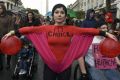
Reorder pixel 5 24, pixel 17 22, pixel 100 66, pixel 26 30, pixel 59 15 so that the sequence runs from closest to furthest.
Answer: pixel 59 15 < pixel 26 30 < pixel 100 66 < pixel 5 24 < pixel 17 22

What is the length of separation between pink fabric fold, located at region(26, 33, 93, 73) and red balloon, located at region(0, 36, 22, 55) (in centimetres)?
21

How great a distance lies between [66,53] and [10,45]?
2.39 ft

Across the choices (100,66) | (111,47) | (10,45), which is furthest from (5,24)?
(111,47)

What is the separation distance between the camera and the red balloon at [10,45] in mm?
5172

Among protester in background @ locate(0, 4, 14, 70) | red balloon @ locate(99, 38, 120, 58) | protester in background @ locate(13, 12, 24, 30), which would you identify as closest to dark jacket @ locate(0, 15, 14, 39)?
protester in background @ locate(0, 4, 14, 70)

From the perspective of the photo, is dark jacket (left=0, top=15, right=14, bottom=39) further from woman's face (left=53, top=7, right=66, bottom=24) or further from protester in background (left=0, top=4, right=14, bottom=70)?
woman's face (left=53, top=7, right=66, bottom=24)

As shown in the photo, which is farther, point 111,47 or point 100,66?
point 100,66

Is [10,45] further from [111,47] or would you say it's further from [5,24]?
[5,24]

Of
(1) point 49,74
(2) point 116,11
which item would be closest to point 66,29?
(1) point 49,74

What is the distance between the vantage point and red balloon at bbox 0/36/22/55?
5.17m

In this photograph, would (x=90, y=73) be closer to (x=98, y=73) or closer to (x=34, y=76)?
(x=98, y=73)

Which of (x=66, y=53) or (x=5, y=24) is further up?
(x=5, y=24)

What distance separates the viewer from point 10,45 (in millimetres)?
5195

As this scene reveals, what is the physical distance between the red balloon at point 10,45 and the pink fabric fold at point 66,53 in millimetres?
205
